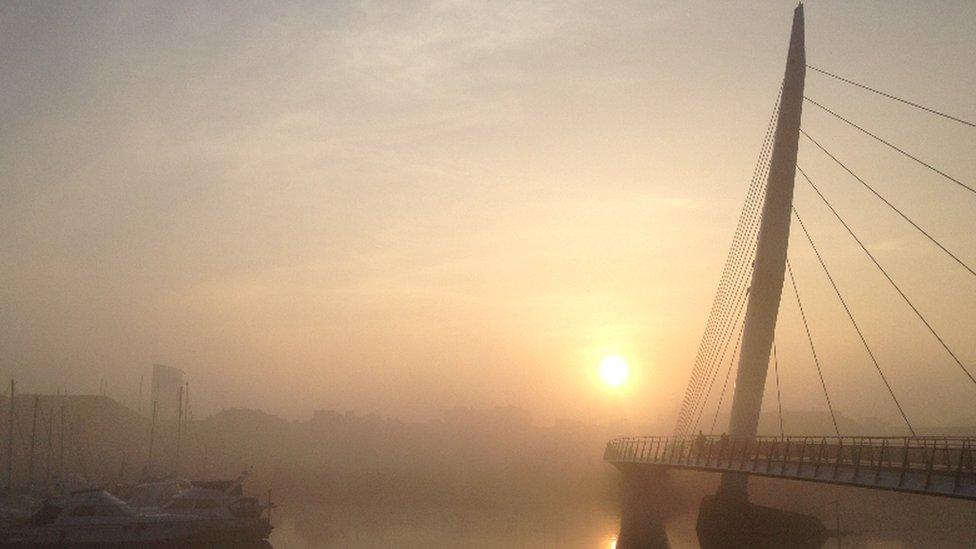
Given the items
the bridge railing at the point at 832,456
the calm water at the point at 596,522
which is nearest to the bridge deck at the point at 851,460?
the bridge railing at the point at 832,456

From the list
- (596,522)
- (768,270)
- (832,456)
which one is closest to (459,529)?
(596,522)

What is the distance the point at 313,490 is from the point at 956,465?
9448cm

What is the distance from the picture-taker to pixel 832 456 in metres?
40.8

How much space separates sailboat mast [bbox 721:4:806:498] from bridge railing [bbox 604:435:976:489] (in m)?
2.84

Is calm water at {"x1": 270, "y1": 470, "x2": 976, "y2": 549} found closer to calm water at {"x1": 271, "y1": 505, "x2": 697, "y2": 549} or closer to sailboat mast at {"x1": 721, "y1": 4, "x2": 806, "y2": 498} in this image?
calm water at {"x1": 271, "y1": 505, "x2": 697, "y2": 549}

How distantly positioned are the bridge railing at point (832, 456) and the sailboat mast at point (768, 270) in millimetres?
2838

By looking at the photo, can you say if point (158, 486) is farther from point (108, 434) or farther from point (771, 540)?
point (108, 434)

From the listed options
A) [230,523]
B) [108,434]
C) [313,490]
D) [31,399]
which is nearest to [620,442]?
[230,523]

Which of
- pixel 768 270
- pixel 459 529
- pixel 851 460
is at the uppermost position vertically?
pixel 768 270

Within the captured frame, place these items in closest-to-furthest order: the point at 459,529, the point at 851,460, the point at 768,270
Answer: the point at 851,460 < the point at 768,270 < the point at 459,529

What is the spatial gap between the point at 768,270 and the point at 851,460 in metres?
18.2

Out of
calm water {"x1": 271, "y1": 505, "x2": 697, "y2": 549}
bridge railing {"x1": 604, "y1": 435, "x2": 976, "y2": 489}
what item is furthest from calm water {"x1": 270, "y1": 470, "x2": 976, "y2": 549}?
bridge railing {"x1": 604, "y1": 435, "x2": 976, "y2": 489}

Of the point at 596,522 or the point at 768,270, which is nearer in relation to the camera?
the point at 768,270

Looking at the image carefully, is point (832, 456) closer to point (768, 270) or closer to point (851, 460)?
point (851, 460)
